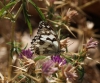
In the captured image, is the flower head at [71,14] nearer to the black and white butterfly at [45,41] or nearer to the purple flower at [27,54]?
the black and white butterfly at [45,41]

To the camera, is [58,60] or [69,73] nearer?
[69,73]

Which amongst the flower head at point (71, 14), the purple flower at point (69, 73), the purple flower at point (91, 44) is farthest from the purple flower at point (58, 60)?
the flower head at point (71, 14)

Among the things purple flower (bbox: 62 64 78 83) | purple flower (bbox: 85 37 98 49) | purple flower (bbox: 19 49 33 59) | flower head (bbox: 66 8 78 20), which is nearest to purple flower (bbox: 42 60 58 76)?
purple flower (bbox: 62 64 78 83)

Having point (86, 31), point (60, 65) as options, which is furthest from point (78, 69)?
point (86, 31)

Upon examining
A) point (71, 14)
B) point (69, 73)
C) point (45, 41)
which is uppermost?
point (71, 14)

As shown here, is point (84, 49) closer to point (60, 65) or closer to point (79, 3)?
point (60, 65)

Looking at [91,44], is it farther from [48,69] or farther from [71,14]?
[48,69]

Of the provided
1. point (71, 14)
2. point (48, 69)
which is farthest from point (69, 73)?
point (71, 14)

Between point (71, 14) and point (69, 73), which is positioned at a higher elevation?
point (71, 14)
